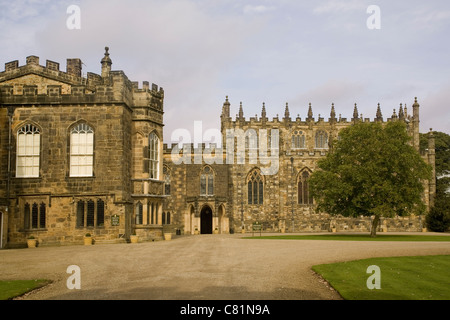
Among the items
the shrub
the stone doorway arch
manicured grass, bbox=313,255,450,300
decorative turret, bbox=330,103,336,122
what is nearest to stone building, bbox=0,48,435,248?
manicured grass, bbox=313,255,450,300

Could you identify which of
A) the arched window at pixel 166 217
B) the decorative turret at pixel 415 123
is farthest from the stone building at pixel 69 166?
the decorative turret at pixel 415 123

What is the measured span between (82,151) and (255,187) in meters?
28.9

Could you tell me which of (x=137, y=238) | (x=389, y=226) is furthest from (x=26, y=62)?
(x=389, y=226)

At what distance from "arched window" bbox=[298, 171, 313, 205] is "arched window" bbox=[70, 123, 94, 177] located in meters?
30.9

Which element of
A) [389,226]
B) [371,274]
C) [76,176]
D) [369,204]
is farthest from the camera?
[389,226]

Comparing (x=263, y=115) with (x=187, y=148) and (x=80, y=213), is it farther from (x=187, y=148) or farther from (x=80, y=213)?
(x=80, y=213)

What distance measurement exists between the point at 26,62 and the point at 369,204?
30081 millimetres

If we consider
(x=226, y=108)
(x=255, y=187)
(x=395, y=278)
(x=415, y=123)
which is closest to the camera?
(x=395, y=278)

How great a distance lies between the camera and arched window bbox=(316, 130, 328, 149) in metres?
63.1

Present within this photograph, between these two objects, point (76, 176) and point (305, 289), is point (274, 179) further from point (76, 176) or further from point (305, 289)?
point (305, 289)

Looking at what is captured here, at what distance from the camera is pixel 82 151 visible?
3103cm

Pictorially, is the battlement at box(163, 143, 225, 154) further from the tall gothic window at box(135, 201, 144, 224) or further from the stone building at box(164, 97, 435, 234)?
the tall gothic window at box(135, 201, 144, 224)

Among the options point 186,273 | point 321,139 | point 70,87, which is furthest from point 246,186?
point 186,273
